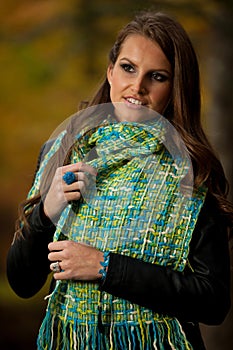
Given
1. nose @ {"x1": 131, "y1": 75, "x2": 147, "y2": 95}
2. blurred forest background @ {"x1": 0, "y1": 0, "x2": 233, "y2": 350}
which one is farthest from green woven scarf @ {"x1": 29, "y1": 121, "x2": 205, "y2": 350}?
blurred forest background @ {"x1": 0, "y1": 0, "x2": 233, "y2": 350}

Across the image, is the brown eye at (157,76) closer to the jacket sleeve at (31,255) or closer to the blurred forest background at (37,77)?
the jacket sleeve at (31,255)

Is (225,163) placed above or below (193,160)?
above

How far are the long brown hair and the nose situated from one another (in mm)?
85

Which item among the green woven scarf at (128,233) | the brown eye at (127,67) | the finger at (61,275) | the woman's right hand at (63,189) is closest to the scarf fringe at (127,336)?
the green woven scarf at (128,233)

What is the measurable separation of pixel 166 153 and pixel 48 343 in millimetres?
586

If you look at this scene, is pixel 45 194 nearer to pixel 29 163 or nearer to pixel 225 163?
pixel 225 163

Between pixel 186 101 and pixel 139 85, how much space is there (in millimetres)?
137

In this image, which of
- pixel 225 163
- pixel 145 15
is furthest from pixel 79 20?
pixel 145 15

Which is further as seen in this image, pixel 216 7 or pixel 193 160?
pixel 216 7

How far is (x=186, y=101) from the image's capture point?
1.73 m

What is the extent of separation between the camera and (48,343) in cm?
169

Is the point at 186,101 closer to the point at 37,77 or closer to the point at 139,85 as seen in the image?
the point at 139,85

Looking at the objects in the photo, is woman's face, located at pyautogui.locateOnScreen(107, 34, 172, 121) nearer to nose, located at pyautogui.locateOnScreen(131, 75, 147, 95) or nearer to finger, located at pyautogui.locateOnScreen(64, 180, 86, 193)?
nose, located at pyautogui.locateOnScreen(131, 75, 147, 95)

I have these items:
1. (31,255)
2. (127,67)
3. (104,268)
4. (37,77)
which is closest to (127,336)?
(104,268)
